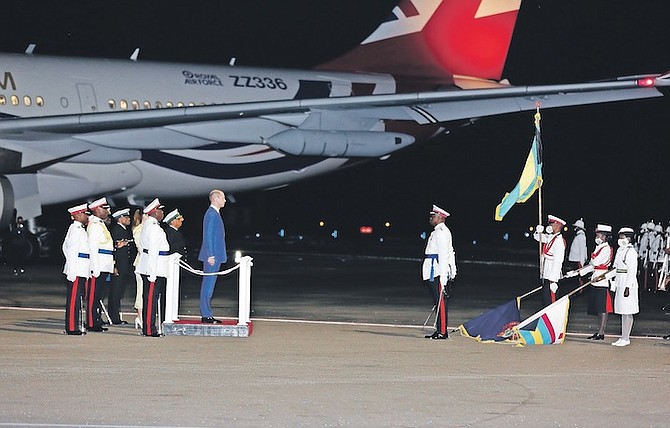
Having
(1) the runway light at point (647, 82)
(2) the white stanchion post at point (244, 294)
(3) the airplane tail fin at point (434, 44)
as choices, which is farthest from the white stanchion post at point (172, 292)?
(3) the airplane tail fin at point (434, 44)

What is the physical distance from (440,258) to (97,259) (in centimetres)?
413

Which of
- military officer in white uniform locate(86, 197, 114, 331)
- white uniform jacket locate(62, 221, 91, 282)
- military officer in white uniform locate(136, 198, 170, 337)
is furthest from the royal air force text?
white uniform jacket locate(62, 221, 91, 282)

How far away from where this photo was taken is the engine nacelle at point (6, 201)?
68.8 ft

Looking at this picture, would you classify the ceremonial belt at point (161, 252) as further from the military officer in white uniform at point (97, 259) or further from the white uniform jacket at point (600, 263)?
the white uniform jacket at point (600, 263)

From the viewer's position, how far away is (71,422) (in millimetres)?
8305

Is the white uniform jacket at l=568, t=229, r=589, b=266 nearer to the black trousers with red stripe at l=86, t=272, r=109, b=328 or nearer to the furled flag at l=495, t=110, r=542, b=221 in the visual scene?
the furled flag at l=495, t=110, r=542, b=221

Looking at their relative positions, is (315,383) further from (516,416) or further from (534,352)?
(534,352)

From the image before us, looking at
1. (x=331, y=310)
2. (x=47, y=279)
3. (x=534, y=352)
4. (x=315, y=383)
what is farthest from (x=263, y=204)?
(x=315, y=383)

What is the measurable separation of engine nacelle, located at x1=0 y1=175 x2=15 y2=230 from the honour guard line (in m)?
6.43

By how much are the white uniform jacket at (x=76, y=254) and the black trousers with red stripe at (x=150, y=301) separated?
701 mm

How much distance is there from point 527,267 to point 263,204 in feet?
33.1

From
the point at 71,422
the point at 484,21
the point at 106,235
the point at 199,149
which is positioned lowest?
the point at 71,422

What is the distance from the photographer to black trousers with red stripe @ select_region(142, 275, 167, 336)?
14.0m

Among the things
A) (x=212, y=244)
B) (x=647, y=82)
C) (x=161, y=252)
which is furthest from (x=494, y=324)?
(x=647, y=82)
